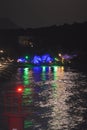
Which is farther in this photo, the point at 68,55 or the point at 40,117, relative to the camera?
the point at 68,55

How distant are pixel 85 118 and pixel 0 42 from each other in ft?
397

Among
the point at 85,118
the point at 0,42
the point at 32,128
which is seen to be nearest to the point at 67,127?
the point at 32,128

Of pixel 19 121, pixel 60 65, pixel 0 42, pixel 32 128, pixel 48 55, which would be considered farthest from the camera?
pixel 0 42

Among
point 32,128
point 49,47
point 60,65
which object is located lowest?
point 32,128

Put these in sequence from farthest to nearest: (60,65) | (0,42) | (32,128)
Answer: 1. (0,42)
2. (60,65)
3. (32,128)

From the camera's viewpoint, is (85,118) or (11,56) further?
(11,56)

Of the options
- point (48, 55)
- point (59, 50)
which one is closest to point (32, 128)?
point (48, 55)

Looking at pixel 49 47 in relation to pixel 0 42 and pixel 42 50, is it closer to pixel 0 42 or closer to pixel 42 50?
pixel 42 50

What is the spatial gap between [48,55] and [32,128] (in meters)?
115

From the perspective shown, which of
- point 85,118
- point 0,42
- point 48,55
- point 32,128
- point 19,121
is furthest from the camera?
point 0,42

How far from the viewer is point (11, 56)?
4825 inches

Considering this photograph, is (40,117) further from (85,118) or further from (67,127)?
(67,127)

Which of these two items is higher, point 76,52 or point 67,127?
point 76,52

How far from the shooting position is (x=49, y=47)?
473 feet
